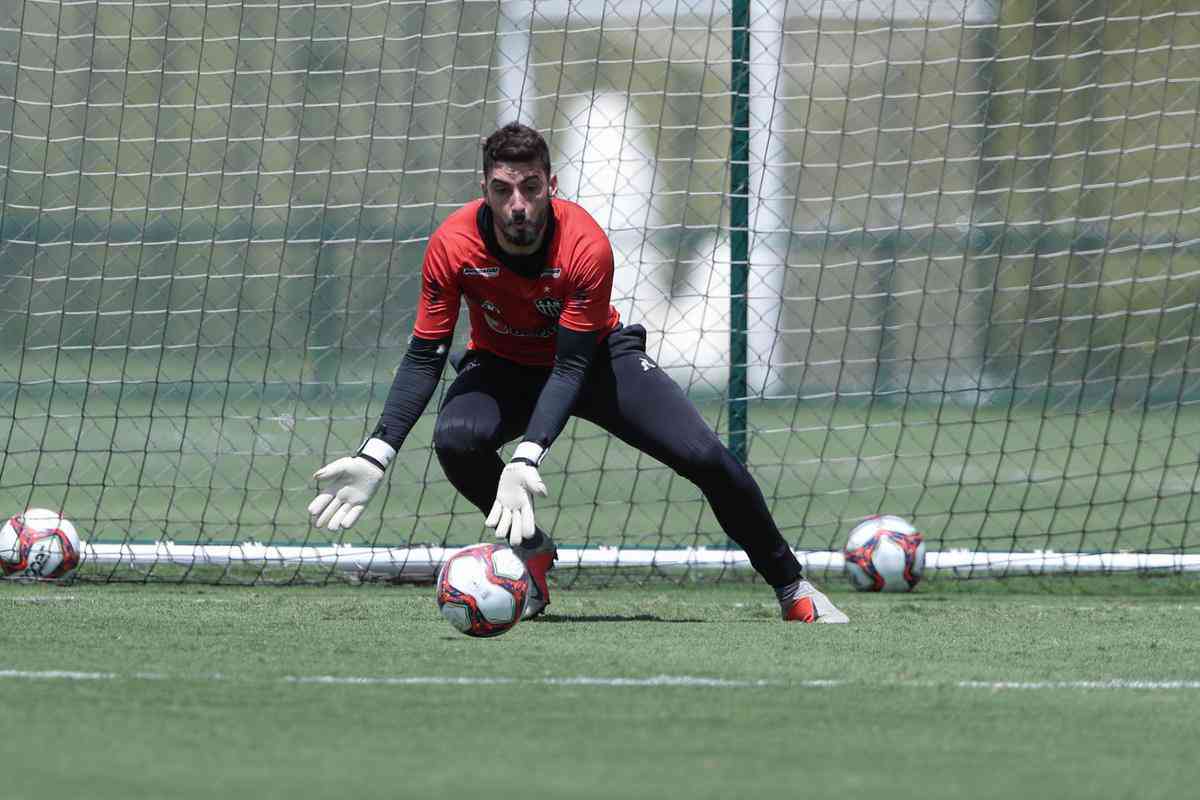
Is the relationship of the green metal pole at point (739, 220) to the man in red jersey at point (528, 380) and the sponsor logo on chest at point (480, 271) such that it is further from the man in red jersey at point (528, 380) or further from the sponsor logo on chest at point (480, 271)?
the sponsor logo on chest at point (480, 271)

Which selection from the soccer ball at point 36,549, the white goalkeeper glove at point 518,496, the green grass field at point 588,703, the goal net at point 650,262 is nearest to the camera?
the green grass field at point 588,703

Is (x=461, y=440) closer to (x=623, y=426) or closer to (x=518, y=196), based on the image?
(x=623, y=426)

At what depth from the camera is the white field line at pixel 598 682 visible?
4.43 m

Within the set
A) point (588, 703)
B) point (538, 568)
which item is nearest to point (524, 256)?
point (538, 568)

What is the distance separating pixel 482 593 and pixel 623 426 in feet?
3.41

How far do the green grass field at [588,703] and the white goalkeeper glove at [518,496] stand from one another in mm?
335

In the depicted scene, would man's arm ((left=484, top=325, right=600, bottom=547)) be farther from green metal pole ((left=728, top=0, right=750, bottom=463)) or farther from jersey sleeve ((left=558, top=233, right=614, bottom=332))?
green metal pole ((left=728, top=0, right=750, bottom=463))

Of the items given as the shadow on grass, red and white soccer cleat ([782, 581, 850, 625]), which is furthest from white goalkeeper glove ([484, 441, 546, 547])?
red and white soccer cleat ([782, 581, 850, 625])

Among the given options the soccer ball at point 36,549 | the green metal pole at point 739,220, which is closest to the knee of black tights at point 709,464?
the green metal pole at point 739,220

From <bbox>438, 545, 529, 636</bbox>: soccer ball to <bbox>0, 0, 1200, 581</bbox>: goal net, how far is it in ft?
6.57

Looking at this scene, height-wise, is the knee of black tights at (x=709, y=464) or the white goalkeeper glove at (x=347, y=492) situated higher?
the knee of black tights at (x=709, y=464)

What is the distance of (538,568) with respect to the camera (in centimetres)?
632

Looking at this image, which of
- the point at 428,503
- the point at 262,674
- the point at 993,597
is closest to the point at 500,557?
the point at 262,674

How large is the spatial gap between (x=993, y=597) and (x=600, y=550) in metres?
1.60
